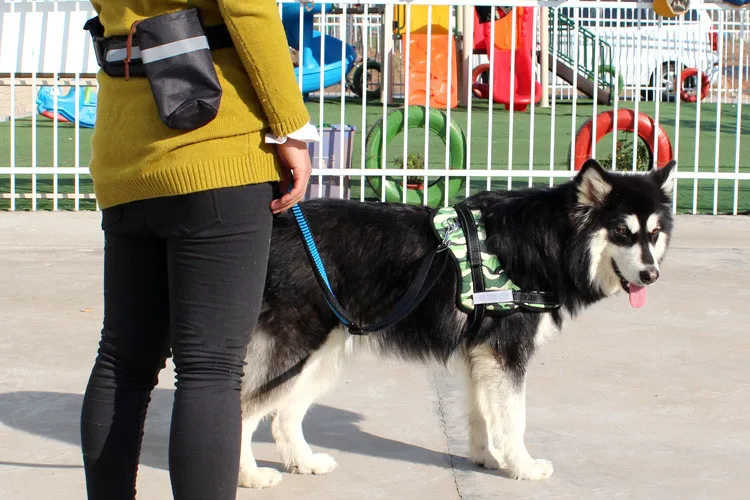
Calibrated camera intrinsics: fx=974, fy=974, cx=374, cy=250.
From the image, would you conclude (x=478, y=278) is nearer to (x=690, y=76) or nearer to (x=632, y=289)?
(x=632, y=289)

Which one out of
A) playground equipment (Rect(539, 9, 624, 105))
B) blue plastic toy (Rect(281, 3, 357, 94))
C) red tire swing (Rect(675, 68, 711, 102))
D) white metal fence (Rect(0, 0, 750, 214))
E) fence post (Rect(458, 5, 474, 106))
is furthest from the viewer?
red tire swing (Rect(675, 68, 711, 102))

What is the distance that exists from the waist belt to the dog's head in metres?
1.61

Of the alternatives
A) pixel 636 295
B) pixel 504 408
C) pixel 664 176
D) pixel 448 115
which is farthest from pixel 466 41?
pixel 504 408

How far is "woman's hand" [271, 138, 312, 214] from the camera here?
91.2 inches

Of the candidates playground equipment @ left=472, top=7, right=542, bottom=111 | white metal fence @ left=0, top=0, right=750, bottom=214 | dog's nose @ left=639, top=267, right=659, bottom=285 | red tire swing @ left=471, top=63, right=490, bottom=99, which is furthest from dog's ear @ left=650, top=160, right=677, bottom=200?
red tire swing @ left=471, top=63, right=490, bottom=99

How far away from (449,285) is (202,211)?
1.42m

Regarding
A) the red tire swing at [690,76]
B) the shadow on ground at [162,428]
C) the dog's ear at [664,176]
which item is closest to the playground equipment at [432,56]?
the red tire swing at [690,76]

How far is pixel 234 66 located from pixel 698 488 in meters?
2.25

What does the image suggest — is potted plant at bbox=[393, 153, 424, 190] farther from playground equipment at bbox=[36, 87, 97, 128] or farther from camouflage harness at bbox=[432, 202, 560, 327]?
playground equipment at bbox=[36, 87, 97, 128]

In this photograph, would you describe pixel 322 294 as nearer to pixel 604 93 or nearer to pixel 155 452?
pixel 155 452

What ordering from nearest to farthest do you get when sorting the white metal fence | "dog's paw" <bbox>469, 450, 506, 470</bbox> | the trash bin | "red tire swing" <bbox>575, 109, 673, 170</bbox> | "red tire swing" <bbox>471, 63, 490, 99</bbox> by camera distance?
1. "dog's paw" <bbox>469, 450, 506, 470</bbox>
2. the trash bin
3. the white metal fence
4. "red tire swing" <bbox>575, 109, 673, 170</bbox>
5. "red tire swing" <bbox>471, 63, 490, 99</bbox>

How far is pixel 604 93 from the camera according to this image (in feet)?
61.0

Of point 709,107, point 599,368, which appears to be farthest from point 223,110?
point 709,107

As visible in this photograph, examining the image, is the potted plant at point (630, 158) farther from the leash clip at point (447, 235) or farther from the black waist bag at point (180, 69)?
the black waist bag at point (180, 69)
